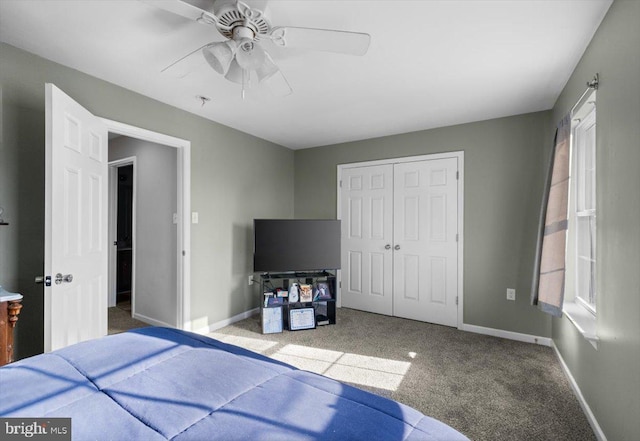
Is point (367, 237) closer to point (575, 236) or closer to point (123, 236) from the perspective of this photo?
point (575, 236)

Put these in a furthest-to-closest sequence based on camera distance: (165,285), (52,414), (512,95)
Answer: (165,285) → (512,95) → (52,414)

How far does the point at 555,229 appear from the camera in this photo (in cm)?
253

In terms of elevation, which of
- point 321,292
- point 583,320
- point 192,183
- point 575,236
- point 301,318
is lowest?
point 301,318

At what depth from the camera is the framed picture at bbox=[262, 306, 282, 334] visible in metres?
3.54

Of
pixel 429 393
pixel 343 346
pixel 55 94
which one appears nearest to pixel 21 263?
pixel 55 94

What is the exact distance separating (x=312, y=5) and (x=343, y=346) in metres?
2.81

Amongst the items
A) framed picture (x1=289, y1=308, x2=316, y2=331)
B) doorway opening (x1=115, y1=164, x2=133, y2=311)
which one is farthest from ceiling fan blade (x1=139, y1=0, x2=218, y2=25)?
doorway opening (x1=115, y1=164, x2=133, y2=311)

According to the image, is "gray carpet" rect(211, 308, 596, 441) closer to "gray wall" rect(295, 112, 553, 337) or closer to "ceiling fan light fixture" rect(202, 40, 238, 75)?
"gray wall" rect(295, 112, 553, 337)

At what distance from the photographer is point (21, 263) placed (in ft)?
7.03

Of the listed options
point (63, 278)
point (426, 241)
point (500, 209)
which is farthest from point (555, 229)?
point (63, 278)

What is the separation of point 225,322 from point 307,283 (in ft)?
3.45

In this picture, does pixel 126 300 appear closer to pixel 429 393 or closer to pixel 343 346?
pixel 343 346

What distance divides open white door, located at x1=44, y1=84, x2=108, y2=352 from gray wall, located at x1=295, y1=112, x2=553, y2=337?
334 cm

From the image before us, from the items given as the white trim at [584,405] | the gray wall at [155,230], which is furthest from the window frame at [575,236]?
the gray wall at [155,230]
